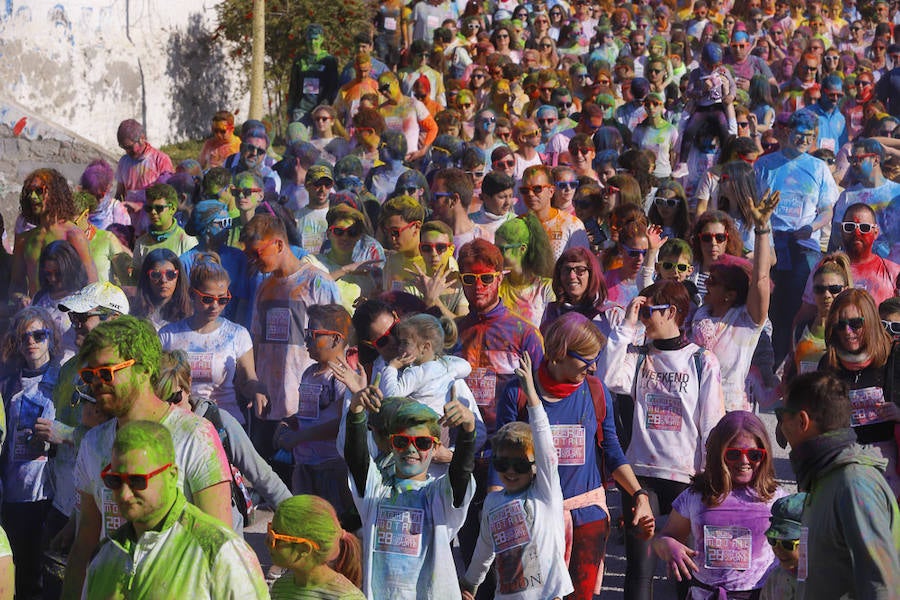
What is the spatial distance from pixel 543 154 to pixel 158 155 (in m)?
3.67

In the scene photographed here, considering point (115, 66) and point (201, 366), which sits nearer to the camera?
point (201, 366)

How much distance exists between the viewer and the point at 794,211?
36.7 feet

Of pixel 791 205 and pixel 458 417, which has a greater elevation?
pixel 791 205

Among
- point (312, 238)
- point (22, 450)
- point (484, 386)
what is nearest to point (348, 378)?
point (484, 386)

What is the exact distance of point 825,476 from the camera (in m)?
4.73

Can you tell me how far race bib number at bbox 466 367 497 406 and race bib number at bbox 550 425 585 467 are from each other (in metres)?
0.94

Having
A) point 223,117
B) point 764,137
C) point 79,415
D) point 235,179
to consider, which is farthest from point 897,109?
point 79,415

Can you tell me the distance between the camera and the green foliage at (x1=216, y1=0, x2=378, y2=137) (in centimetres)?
2000

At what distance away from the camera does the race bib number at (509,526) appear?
596 centimetres

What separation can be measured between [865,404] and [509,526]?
1746mm

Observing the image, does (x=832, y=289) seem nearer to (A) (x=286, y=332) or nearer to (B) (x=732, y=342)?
(B) (x=732, y=342)

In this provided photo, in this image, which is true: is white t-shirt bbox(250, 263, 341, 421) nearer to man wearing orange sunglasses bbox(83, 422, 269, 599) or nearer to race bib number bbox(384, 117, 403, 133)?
man wearing orange sunglasses bbox(83, 422, 269, 599)

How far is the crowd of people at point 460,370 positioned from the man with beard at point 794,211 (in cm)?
2

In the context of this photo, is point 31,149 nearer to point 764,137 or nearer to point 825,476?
point 764,137
